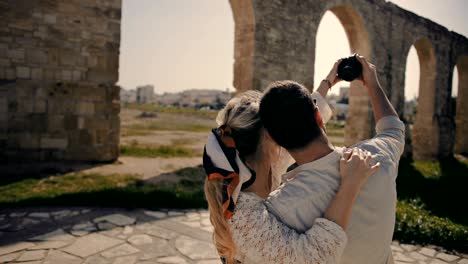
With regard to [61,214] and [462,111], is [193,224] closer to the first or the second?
[61,214]

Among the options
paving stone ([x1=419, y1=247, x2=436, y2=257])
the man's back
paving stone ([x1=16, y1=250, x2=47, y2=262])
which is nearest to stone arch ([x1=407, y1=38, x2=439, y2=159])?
paving stone ([x1=419, y1=247, x2=436, y2=257])

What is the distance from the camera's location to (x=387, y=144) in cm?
158

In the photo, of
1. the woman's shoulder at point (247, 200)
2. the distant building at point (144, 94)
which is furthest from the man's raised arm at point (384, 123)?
the distant building at point (144, 94)

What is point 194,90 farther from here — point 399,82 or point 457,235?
point 457,235

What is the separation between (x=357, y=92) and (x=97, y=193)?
30.2 ft

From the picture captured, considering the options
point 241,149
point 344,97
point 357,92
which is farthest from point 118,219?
point 344,97

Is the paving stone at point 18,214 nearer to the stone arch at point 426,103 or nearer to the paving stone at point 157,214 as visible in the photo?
the paving stone at point 157,214

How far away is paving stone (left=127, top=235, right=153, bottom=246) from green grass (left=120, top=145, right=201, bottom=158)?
458 centimetres

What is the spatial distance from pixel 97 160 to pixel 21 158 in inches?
52.1

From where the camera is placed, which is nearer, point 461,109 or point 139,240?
point 139,240

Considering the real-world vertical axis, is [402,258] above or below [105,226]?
below

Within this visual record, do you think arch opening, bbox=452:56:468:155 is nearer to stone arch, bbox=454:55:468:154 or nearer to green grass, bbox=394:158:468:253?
stone arch, bbox=454:55:468:154

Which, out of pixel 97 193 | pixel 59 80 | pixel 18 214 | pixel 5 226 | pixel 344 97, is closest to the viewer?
pixel 5 226

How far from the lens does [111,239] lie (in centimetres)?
360
